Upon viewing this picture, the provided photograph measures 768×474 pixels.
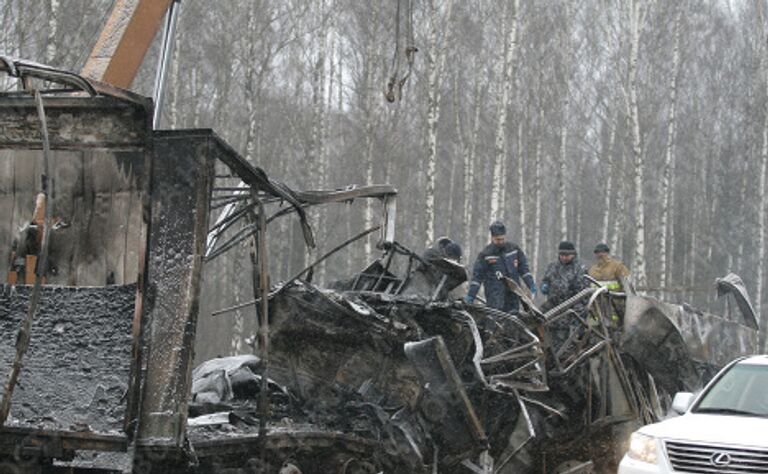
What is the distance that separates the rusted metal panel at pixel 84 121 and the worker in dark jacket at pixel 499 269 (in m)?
6.56

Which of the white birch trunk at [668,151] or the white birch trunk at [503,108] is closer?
the white birch trunk at [503,108]

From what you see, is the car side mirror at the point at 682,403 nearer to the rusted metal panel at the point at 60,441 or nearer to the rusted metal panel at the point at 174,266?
the rusted metal panel at the point at 174,266

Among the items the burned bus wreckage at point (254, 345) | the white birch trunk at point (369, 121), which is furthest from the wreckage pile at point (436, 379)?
the white birch trunk at point (369, 121)

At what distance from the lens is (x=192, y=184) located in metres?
6.30

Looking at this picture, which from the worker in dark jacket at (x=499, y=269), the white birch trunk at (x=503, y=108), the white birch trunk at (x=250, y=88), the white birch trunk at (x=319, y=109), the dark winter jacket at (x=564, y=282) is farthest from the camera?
the white birch trunk at (x=319, y=109)

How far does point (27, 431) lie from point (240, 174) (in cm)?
197

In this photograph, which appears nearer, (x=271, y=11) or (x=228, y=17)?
(x=271, y=11)

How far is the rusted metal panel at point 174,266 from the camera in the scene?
6.04m

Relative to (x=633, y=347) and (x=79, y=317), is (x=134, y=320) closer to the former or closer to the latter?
(x=79, y=317)

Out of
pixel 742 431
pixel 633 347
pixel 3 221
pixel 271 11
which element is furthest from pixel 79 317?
pixel 271 11

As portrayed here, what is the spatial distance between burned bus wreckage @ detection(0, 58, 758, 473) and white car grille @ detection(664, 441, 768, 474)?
1795 millimetres

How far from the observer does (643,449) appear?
739 cm

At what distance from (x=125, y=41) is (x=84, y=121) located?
2181 millimetres

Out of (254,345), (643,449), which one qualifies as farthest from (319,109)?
(643,449)
